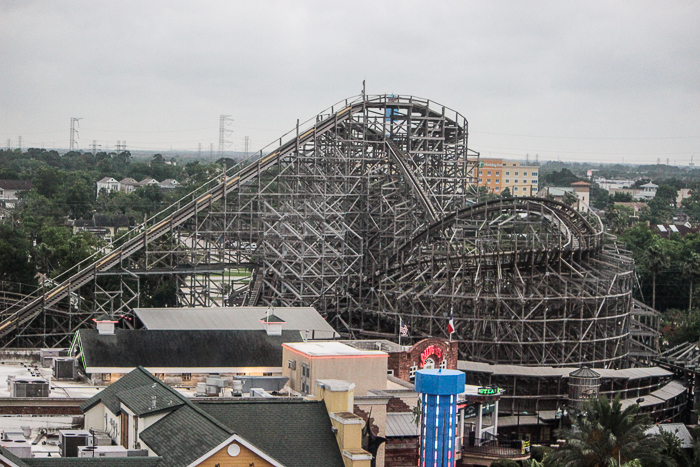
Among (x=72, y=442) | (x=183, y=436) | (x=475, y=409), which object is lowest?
(x=475, y=409)

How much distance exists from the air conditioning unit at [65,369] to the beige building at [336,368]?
995cm

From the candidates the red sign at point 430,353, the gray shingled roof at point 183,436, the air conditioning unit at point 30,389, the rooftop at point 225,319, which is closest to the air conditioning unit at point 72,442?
the gray shingled roof at point 183,436

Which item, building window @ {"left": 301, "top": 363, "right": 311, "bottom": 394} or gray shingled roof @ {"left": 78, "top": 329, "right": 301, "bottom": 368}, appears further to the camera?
gray shingled roof @ {"left": 78, "top": 329, "right": 301, "bottom": 368}

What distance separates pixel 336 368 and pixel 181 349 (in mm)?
11139

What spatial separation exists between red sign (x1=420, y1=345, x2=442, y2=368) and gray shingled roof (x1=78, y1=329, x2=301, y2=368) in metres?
6.48

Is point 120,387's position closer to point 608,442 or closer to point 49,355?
point 49,355

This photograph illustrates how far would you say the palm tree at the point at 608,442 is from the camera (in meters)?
48.6

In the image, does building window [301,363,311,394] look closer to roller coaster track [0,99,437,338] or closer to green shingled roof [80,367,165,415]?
green shingled roof [80,367,165,415]

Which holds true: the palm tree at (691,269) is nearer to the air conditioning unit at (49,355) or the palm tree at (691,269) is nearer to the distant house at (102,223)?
the air conditioning unit at (49,355)

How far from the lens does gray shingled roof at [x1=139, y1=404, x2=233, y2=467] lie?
35.2 meters

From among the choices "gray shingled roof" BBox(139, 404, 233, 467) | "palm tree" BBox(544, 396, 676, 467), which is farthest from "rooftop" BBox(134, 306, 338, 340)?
"gray shingled roof" BBox(139, 404, 233, 467)

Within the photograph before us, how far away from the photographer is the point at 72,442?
3894 centimetres

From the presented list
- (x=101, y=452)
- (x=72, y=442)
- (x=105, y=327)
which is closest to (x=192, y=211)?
(x=105, y=327)

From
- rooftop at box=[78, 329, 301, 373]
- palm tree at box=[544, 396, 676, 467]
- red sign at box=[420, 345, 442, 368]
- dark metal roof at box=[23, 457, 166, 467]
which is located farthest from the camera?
red sign at box=[420, 345, 442, 368]
